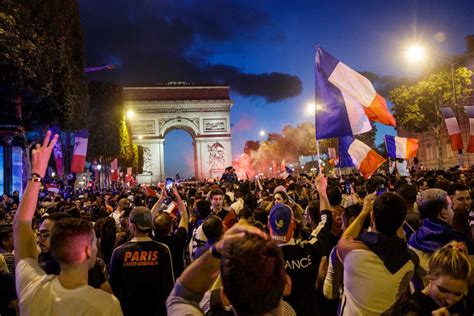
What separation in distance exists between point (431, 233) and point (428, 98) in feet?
97.2

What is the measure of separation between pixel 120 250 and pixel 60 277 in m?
1.85

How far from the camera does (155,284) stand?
14.6ft

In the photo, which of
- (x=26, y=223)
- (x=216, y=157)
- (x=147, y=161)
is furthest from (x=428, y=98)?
(x=147, y=161)

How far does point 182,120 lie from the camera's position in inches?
2657

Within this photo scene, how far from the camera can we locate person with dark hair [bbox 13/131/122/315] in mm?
2547

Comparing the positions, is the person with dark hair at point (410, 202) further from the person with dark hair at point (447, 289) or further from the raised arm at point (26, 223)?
the raised arm at point (26, 223)

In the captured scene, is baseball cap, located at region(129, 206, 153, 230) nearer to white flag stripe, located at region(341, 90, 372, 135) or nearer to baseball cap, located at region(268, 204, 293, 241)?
baseball cap, located at region(268, 204, 293, 241)

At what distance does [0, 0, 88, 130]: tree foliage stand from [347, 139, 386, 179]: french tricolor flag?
1207 cm

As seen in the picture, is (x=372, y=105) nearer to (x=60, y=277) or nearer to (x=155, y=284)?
(x=155, y=284)

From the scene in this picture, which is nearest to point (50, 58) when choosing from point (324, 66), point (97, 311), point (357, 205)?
point (324, 66)

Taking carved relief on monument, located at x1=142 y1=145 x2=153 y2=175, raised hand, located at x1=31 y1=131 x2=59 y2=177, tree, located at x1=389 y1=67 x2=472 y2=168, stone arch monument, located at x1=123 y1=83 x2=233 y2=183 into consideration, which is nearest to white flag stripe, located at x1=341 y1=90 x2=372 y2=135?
raised hand, located at x1=31 y1=131 x2=59 y2=177

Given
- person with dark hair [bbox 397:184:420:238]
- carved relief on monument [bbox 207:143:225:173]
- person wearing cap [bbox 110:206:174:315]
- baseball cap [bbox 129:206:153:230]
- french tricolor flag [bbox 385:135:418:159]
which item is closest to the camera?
person wearing cap [bbox 110:206:174:315]

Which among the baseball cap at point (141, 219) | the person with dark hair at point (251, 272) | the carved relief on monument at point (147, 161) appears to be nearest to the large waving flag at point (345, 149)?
the baseball cap at point (141, 219)

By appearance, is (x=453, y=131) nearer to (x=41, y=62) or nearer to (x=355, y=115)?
(x=355, y=115)
